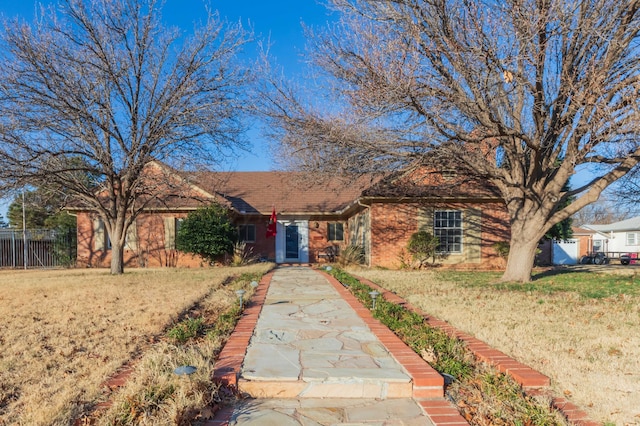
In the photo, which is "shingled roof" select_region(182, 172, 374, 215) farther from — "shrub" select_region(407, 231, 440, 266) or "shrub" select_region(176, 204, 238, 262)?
"shrub" select_region(407, 231, 440, 266)

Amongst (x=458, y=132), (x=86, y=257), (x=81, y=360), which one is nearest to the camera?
(x=81, y=360)

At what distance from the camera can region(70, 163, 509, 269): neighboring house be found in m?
14.9

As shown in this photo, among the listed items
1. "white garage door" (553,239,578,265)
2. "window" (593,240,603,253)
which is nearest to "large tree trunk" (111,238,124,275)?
"white garage door" (553,239,578,265)

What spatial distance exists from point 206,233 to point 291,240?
444 cm

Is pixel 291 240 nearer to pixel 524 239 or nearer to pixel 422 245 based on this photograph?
pixel 422 245

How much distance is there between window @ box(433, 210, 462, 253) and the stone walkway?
10819mm

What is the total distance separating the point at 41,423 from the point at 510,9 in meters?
8.19

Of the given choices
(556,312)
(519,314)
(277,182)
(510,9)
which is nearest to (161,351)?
(519,314)

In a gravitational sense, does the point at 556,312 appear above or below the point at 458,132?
below

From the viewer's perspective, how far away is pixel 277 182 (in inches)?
878

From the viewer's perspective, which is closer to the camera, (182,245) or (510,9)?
(510,9)

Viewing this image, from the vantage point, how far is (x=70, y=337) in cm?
536

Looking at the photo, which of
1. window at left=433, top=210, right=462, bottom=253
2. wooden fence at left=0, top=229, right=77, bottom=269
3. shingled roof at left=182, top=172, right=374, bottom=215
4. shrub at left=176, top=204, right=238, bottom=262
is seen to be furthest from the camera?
shingled roof at left=182, top=172, right=374, bottom=215

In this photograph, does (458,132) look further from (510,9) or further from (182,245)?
(182,245)
